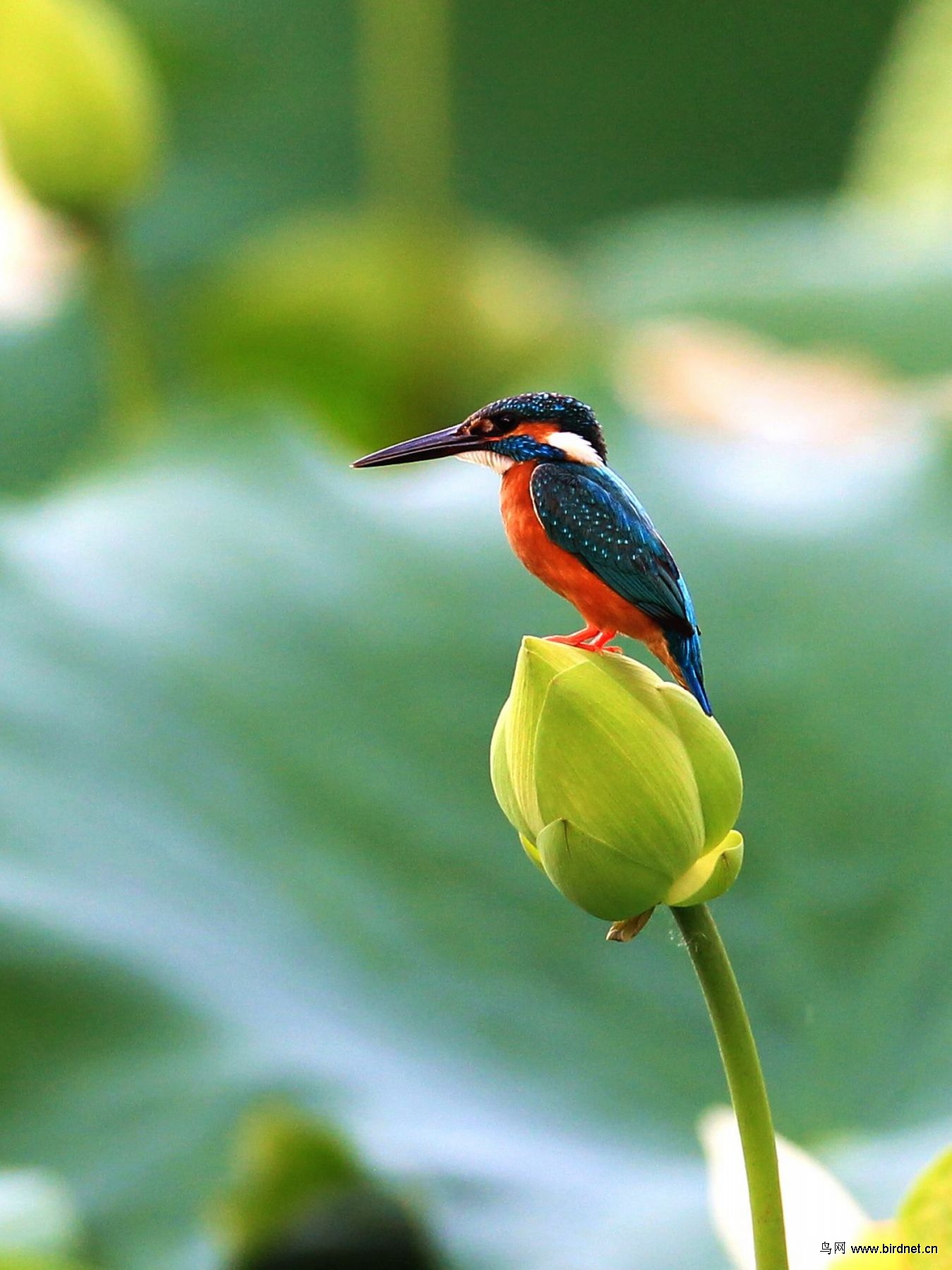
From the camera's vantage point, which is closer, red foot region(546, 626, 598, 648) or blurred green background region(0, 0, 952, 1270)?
red foot region(546, 626, 598, 648)

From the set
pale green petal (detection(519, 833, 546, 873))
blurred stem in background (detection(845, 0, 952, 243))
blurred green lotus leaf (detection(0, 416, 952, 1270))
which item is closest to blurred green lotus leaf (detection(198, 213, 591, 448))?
blurred stem in background (detection(845, 0, 952, 243))

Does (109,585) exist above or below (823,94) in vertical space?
below

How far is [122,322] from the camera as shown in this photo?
34.0 inches

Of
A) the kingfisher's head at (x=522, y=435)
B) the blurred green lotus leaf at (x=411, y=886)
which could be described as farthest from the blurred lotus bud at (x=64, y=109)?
the kingfisher's head at (x=522, y=435)

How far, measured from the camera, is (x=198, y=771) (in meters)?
0.60

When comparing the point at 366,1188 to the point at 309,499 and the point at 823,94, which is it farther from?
the point at 823,94

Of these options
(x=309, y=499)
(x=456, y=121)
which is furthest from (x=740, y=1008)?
(x=456, y=121)

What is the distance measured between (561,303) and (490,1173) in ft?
3.57

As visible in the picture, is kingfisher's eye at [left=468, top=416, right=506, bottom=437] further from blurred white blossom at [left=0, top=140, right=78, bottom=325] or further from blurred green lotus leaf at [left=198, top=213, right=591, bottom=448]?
blurred white blossom at [left=0, top=140, right=78, bottom=325]

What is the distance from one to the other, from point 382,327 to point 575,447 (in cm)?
108

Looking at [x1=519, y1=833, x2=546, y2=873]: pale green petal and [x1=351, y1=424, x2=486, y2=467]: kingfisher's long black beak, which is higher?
[x1=351, y1=424, x2=486, y2=467]: kingfisher's long black beak

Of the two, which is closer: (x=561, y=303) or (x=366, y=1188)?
(x=366, y=1188)

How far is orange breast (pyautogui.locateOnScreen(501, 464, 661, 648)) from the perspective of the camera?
0.31 metres

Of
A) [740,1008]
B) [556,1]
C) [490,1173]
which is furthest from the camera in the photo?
[556,1]
